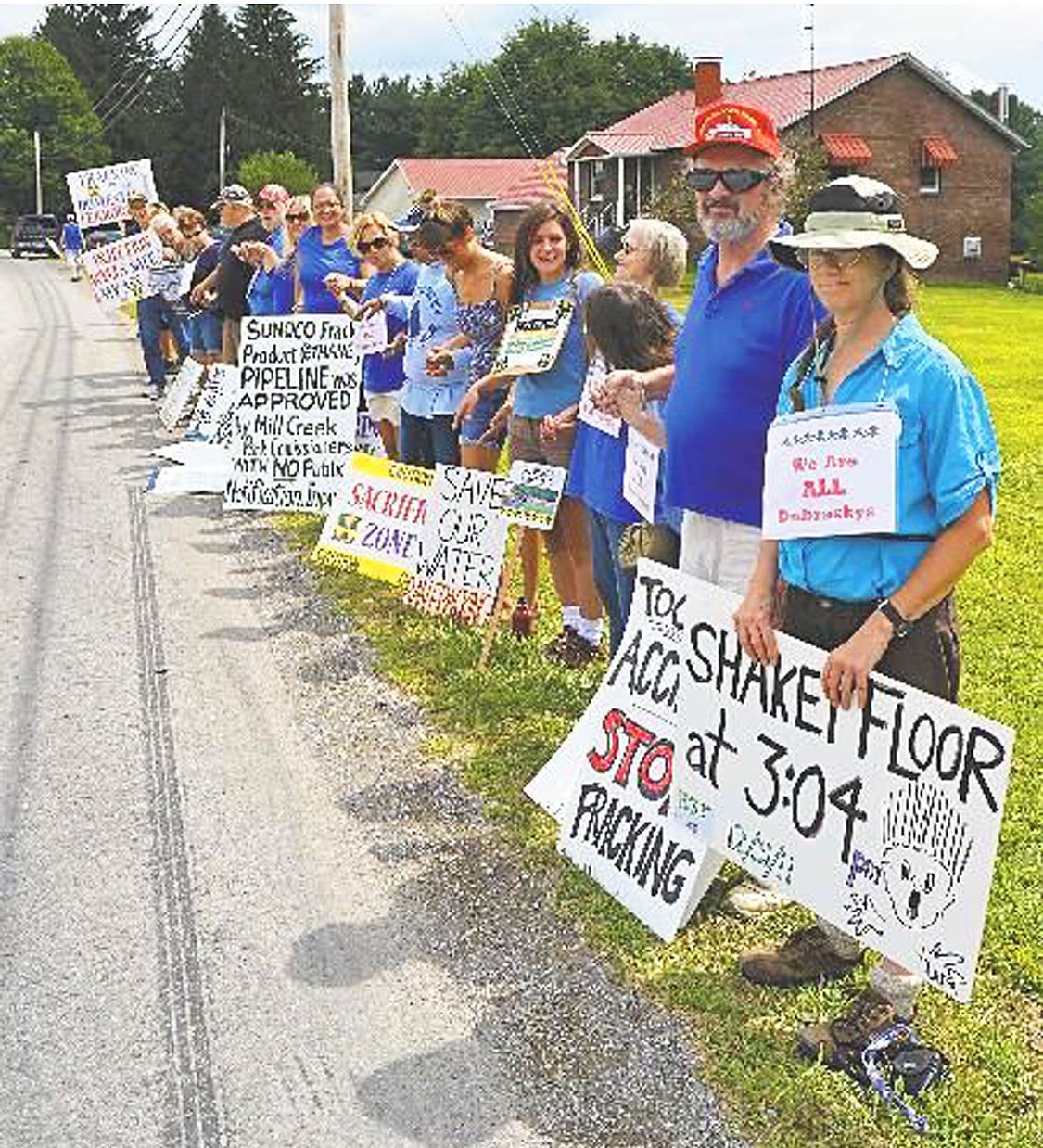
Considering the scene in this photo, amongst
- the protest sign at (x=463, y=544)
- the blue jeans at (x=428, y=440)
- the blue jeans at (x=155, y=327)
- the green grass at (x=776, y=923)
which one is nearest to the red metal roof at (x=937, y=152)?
the blue jeans at (x=155, y=327)

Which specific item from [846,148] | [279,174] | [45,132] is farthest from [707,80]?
[45,132]

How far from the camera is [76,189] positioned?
19.0 m

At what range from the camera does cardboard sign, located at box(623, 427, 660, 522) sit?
202 inches

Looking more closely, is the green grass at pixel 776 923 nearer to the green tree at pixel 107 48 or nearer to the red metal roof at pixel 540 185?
the red metal roof at pixel 540 185

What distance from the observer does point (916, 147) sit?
4794 cm

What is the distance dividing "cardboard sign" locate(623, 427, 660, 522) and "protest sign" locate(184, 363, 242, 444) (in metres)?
6.64

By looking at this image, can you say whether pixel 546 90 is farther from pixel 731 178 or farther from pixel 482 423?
pixel 731 178

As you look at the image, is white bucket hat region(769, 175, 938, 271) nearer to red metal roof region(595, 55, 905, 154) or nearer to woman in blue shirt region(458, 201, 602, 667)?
woman in blue shirt region(458, 201, 602, 667)

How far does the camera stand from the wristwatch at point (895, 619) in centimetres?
347

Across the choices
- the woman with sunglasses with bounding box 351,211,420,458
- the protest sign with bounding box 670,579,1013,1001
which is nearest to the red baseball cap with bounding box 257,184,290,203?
the woman with sunglasses with bounding box 351,211,420,458

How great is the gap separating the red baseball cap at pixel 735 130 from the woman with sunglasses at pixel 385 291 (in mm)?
4958

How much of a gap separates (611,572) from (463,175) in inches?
2325

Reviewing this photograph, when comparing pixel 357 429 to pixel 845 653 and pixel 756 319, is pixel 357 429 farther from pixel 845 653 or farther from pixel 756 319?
pixel 845 653

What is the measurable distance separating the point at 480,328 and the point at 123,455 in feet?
20.2
